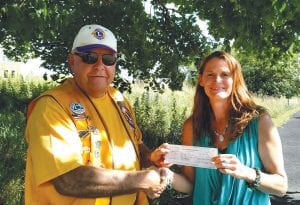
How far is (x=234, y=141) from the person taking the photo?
9.81 ft

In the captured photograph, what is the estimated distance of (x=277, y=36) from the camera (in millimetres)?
9164

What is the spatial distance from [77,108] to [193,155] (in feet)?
2.50

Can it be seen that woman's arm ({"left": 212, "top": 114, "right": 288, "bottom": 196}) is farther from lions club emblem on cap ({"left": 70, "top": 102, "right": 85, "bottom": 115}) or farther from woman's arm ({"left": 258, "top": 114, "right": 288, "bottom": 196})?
lions club emblem on cap ({"left": 70, "top": 102, "right": 85, "bottom": 115})

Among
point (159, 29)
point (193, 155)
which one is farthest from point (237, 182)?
point (159, 29)

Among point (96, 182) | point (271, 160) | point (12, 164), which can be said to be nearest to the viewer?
point (96, 182)

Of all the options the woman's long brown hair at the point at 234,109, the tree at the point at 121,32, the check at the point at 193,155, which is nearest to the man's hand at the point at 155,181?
the check at the point at 193,155

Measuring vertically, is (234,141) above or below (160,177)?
above

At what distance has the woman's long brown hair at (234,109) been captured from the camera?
9.91ft

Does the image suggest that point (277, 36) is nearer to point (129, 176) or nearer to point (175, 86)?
point (175, 86)

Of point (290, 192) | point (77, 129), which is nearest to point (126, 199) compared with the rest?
point (77, 129)

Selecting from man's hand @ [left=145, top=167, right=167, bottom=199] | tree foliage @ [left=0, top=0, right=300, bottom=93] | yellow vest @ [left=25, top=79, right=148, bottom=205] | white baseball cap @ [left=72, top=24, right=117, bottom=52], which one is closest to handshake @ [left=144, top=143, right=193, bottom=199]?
man's hand @ [left=145, top=167, right=167, bottom=199]

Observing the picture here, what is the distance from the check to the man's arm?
345 millimetres

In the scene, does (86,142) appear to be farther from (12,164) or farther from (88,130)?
(12,164)

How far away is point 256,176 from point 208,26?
24.7ft
